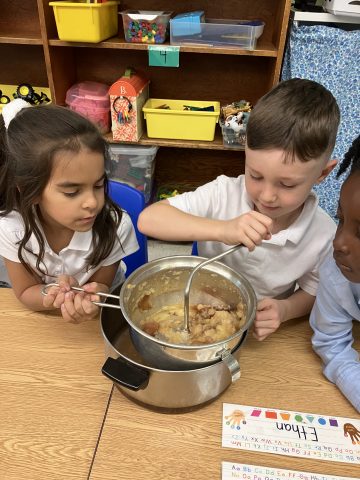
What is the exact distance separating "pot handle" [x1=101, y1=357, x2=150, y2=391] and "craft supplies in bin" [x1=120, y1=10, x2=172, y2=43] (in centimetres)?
163

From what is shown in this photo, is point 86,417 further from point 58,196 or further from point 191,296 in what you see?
point 58,196

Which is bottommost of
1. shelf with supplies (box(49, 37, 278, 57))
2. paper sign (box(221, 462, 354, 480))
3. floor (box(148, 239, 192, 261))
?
floor (box(148, 239, 192, 261))

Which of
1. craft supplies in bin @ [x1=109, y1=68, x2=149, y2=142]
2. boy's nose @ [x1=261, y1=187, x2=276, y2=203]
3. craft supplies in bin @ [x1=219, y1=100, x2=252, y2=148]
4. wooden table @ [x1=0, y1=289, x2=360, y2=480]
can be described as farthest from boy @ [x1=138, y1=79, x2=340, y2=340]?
craft supplies in bin @ [x1=109, y1=68, x2=149, y2=142]

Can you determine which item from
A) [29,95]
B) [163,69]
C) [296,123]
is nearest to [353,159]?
[296,123]

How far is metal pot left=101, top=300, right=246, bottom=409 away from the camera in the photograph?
0.55 m

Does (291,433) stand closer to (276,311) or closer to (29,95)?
(276,311)

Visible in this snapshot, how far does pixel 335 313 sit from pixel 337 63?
56.1 inches

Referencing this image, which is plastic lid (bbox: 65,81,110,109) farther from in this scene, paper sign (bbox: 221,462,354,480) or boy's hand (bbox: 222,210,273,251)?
paper sign (bbox: 221,462,354,480)

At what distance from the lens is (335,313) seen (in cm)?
75

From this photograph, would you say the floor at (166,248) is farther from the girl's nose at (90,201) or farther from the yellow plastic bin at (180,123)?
the girl's nose at (90,201)

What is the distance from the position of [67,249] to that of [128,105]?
46.1 inches

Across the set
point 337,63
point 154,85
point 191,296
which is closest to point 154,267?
point 191,296

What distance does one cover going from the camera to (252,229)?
2.23 feet

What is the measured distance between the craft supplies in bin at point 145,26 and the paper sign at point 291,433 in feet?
5.42
